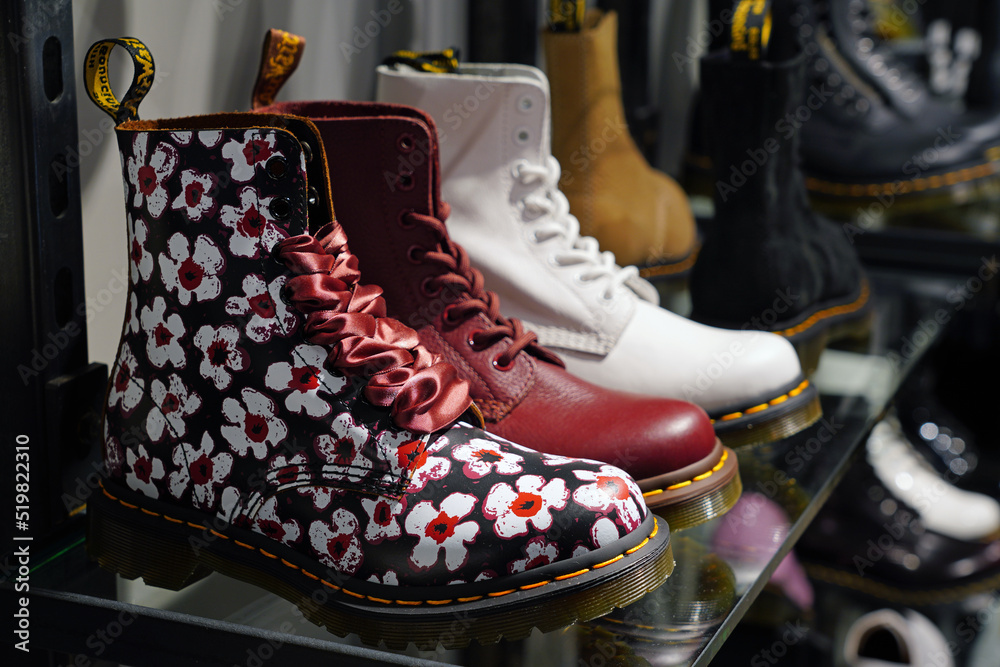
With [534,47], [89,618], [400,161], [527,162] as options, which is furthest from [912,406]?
[89,618]

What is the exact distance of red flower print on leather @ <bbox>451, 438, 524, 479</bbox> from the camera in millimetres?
464

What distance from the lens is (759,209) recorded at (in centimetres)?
85

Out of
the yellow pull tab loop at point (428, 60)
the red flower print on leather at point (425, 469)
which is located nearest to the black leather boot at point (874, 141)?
the yellow pull tab loop at point (428, 60)

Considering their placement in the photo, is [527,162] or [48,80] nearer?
[48,80]

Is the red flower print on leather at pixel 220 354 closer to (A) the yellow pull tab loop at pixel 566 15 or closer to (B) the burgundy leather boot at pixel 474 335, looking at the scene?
(B) the burgundy leather boot at pixel 474 335

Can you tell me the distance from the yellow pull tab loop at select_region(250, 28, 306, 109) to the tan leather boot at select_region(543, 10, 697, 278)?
1.25 feet

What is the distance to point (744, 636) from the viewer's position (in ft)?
3.31

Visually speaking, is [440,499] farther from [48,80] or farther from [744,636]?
[744,636]

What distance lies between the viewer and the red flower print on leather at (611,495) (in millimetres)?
457

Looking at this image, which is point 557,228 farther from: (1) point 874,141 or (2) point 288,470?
(1) point 874,141

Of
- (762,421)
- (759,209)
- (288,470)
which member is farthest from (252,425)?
(759,209)

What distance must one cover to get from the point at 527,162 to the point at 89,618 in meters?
0.40

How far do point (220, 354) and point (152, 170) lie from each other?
10cm

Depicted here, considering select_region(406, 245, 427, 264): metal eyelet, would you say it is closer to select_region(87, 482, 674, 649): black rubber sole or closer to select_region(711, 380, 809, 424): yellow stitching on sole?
select_region(87, 482, 674, 649): black rubber sole
